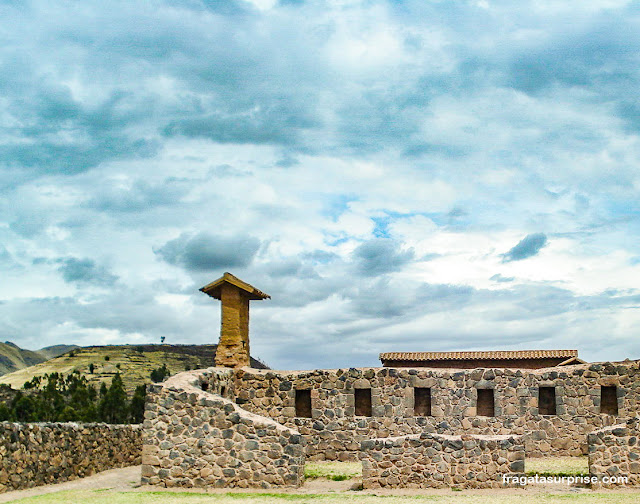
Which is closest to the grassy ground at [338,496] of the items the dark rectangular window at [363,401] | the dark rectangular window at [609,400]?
the dark rectangular window at [363,401]

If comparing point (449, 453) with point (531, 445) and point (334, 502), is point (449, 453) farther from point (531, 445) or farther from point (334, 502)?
point (531, 445)

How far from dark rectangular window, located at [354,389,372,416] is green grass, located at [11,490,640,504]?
20.5 feet

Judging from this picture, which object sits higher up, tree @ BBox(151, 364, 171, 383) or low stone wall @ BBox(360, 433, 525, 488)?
tree @ BBox(151, 364, 171, 383)

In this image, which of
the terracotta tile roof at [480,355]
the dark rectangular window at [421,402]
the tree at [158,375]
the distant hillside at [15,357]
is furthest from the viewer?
the distant hillside at [15,357]

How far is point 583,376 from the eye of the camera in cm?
2191

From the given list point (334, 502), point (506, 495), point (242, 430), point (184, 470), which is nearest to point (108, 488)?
point (184, 470)

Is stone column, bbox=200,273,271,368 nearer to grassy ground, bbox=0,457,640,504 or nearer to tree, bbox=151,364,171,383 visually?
grassy ground, bbox=0,457,640,504

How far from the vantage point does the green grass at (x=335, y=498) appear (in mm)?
14023

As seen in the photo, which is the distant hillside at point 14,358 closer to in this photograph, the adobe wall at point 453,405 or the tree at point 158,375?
the tree at point 158,375

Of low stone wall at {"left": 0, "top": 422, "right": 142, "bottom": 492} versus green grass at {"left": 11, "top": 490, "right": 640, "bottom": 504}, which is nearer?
green grass at {"left": 11, "top": 490, "right": 640, "bottom": 504}

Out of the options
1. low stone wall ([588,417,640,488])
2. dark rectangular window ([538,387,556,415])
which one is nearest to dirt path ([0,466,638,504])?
low stone wall ([588,417,640,488])

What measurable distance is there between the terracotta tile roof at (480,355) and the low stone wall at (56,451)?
13.7 m

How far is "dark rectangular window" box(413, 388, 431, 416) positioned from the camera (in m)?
21.7

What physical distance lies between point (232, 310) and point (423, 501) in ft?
36.9
